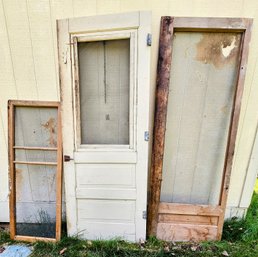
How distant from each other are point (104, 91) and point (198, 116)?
981 mm

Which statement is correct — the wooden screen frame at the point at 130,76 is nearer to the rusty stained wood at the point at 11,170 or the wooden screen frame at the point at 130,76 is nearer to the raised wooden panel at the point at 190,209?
the rusty stained wood at the point at 11,170

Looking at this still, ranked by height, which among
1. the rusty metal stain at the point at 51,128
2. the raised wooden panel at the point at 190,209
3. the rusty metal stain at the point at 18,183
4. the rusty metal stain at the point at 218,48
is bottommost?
the raised wooden panel at the point at 190,209

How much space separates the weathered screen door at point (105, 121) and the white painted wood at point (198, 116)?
1.21 ft

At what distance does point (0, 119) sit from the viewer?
2234mm

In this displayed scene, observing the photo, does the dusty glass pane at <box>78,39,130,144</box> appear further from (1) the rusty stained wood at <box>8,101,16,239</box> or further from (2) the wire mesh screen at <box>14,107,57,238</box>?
(1) the rusty stained wood at <box>8,101,16,239</box>

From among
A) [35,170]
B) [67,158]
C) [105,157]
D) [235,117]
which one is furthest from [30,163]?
[235,117]

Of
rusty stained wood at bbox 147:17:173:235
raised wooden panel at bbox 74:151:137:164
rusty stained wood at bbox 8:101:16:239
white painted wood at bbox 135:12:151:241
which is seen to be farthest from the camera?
rusty stained wood at bbox 8:101:16:239

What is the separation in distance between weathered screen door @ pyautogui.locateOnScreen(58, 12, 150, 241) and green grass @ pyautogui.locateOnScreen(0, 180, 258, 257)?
0.10 metres

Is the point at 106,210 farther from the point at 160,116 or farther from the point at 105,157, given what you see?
the point at 160,116

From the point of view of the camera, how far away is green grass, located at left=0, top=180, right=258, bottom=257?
2111 millimetres

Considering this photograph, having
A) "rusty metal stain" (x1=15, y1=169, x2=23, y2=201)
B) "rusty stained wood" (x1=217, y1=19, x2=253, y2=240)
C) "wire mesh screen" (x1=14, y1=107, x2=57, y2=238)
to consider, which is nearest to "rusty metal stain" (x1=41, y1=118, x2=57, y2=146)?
"wire mesh screen" (x1=14, y1=107, x2=57, y2=238)

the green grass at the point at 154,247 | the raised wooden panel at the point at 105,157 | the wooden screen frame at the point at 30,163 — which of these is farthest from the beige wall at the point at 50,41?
the green grass at the point at 154,247

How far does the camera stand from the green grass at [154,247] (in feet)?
6.93

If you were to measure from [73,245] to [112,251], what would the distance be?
0.42 metres
